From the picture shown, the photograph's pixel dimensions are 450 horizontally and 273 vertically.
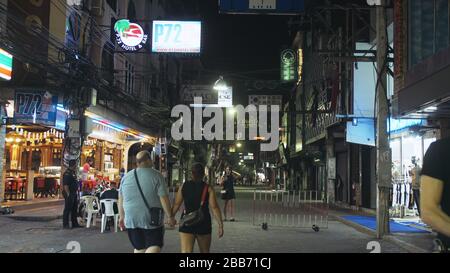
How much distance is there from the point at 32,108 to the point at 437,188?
16.5 metres

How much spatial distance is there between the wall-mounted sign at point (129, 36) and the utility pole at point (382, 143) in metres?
12.3

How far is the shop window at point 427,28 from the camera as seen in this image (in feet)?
43.8

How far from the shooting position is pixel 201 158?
228ft

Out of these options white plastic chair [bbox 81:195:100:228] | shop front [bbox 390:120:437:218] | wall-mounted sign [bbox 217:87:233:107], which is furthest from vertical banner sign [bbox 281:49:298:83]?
white plastic chair [bbox 81:195:100:228]

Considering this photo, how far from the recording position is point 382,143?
14.6 m

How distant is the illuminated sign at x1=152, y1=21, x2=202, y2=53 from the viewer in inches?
945

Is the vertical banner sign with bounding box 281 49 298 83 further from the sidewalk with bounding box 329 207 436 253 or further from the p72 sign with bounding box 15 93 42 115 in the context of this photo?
the sidewalk with bounding box 329 207 436 253

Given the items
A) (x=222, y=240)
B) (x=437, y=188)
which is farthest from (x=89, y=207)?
(x=437, y=188)

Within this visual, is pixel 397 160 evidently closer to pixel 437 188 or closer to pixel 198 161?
pixel 198 161

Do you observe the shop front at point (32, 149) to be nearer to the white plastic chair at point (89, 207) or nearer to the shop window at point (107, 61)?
the white plastic chair at point (89, 207)

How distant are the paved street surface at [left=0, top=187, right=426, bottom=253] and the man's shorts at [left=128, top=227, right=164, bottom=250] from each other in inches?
165
